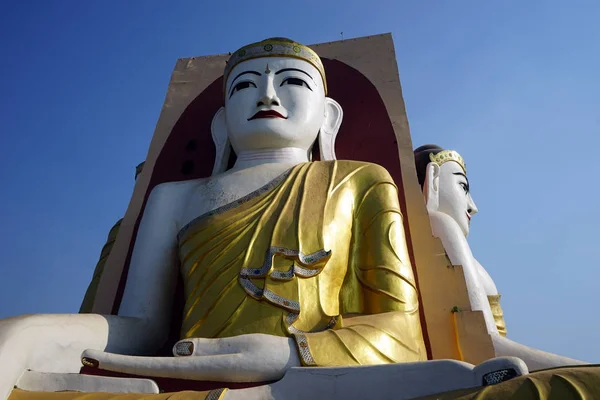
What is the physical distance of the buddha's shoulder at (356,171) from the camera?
138 inches

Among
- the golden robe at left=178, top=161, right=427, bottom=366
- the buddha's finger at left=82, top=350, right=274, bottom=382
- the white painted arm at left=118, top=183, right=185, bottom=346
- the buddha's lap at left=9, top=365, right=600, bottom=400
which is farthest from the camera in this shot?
the white painted arm at left=118, top=183, right=185, bottom=346

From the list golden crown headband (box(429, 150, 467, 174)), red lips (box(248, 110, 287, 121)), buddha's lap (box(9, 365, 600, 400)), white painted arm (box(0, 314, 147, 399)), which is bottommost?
buddha's lap (box(9, 365, 600, 400))

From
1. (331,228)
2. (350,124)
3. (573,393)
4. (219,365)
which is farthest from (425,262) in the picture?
(573,393)

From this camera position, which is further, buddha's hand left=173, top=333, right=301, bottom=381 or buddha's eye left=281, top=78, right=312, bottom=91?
buddha's eye left=281, top=78, right=312, bottom=91

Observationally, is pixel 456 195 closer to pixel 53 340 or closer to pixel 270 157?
pixel 270 157

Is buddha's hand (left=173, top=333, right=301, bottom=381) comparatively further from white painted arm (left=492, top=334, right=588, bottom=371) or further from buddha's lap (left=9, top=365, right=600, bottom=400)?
white painted arm (left=492, top=334, right=588, bottom=371)

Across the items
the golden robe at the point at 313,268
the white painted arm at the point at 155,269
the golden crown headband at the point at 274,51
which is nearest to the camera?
the golden robe at the point at 313,268

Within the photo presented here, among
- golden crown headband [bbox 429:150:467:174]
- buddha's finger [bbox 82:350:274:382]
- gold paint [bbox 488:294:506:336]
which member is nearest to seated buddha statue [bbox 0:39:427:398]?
buddha's finger [bbox 82:350:274:382]

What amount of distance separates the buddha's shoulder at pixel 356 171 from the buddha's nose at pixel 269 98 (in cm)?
52

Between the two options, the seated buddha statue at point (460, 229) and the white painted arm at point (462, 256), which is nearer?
the seated buddha statue at point (460, 229)

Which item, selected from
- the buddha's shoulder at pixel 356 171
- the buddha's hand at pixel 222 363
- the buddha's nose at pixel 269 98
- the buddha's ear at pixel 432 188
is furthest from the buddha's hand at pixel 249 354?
the buddha's ear at pixel 432 188

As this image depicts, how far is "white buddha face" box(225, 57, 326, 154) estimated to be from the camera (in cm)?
378

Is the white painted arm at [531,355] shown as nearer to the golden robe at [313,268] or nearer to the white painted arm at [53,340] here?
the golden robe at [313,268]

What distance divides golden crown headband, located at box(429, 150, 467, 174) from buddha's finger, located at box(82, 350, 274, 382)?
3101mm
